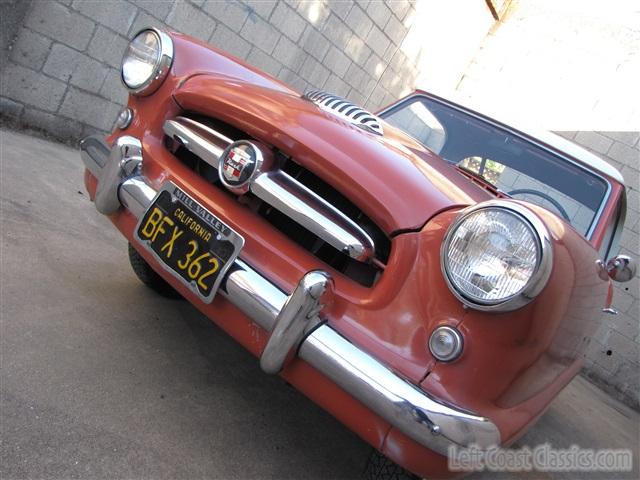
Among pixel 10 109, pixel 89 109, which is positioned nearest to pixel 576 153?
pixel 89 109

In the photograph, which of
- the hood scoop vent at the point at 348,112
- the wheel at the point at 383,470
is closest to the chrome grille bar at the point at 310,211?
the hood scoop vent at the point at 348,112

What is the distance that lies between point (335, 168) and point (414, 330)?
491mm

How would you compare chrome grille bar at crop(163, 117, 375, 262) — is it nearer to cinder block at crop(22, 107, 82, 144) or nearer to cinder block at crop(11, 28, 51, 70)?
cinder block at crop(11, 28, 51, 70)

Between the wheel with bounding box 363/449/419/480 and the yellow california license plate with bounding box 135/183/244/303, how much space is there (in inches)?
25.5

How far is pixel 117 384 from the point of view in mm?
1749

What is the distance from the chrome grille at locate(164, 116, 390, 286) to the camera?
1.47m

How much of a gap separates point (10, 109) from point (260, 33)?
2.07 m

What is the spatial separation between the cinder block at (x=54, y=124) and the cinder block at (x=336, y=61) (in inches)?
100

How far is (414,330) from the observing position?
52.6 inches

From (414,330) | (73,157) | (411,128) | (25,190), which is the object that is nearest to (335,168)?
(414,330)

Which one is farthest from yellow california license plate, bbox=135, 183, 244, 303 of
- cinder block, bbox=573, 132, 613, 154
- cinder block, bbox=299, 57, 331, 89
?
cinder block, bbox=573, 132, 613, 154

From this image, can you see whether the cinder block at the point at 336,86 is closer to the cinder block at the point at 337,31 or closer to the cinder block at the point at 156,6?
the cinder block at the point at 337,31

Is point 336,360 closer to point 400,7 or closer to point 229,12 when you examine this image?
point 229,12

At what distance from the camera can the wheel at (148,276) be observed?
239 cm
